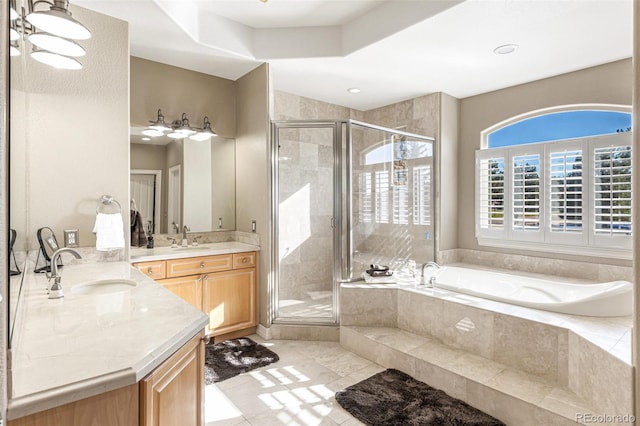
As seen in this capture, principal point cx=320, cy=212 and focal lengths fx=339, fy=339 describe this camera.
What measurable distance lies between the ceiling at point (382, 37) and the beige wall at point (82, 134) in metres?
0.32

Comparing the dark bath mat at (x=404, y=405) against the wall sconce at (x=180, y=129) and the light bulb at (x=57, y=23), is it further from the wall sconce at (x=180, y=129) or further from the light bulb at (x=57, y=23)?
the wall sconce at (x=180, y=129)

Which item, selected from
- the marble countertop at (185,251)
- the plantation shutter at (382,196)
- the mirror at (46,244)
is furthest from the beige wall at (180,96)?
the plantation shutter at (382,196)

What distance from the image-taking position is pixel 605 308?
238cm

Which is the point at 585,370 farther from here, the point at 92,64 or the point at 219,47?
the point at 92,64

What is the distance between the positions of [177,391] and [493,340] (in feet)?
7.36

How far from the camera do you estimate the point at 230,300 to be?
335cm

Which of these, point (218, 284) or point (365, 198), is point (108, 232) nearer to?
point (218, 284)

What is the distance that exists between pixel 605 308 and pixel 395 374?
156 centimetres

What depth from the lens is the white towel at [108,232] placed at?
243 cm

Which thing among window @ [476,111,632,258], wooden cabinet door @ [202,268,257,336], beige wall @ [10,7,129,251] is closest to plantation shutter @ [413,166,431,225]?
window @ [476,111,632,258]

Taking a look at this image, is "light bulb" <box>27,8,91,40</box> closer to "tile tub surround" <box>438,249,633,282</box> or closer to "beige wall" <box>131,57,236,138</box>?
"beige wall" <box>131,57,236,138</box>

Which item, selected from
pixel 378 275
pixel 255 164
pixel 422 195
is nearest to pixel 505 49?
pixel 422 195

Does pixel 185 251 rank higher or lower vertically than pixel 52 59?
lower

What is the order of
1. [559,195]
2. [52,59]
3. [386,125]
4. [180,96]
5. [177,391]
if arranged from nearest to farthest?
[177,391] < [52,59] < [559,195] < [180,96] < [386,125]
